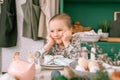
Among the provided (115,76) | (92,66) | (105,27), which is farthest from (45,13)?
(115,76)

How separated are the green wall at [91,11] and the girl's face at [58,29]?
147cm

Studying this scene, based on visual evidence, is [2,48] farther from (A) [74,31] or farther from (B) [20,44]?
(A) [74,31]

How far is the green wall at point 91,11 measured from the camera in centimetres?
312

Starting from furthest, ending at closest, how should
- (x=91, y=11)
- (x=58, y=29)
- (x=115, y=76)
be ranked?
(x=91, y=11) < (x=58, y=29) < (x=115, y=76)

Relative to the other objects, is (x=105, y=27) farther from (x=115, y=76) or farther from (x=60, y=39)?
(x=115, y=76)

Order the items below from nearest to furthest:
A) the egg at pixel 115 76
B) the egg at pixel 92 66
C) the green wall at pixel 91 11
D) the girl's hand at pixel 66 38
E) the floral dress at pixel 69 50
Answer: the egg at pixel 115 76 < the egg at pixel 92 66 < the floral dress at pixel 69 50 < the girl's hand at pixel 66 38 < the green wall at pixel 91 11

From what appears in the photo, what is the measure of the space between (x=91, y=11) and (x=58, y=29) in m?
1.59

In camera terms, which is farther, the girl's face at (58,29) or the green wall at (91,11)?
the green wall at (91,11)

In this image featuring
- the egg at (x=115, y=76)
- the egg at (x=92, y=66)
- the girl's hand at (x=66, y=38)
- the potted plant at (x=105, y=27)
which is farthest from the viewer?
the potted plant at (x=105, y=27)

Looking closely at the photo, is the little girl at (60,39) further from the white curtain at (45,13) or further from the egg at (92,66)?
the white curtain at (45,13)

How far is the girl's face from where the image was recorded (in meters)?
1.62

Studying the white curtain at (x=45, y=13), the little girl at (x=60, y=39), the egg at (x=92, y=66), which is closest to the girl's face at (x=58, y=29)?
the little girl at (x=60, y=39)

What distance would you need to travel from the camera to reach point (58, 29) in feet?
5.34

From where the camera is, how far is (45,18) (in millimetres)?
2965
